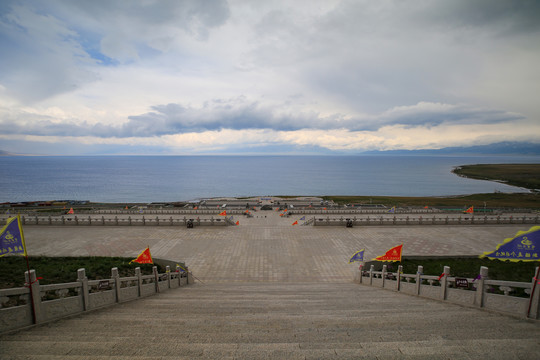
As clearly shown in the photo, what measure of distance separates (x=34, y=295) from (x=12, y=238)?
1.76 metres

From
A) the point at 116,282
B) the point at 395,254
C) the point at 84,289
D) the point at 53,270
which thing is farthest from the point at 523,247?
the point at 53,270

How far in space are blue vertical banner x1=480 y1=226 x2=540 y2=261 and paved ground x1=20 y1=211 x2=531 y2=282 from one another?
10850 mm

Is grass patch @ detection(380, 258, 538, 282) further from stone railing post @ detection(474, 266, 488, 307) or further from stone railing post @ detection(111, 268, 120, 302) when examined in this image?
stone railing post @ detection(111, 268, 120, 302)

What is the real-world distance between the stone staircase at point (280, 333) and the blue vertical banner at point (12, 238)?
2250mm

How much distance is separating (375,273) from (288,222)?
63.0ft

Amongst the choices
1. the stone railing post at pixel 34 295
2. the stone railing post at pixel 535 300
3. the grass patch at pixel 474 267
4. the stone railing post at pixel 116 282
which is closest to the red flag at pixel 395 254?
the grass patch at pixel 474 267

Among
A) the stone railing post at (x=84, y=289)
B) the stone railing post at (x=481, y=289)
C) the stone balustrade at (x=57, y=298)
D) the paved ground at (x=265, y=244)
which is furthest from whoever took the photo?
the paved ground at (x=265, y=244)

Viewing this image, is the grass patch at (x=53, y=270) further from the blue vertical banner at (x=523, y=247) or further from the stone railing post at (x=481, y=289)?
the blue vertical banner at (x=523, y=247)

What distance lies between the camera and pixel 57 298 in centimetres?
850

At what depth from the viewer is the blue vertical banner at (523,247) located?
808cm

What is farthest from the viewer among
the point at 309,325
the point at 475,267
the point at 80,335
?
the point at 475,267

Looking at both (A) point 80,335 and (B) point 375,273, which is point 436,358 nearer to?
(A) point 80,335

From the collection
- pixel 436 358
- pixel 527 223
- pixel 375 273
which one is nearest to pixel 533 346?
pixel 436 358

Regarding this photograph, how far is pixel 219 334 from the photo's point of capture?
6.84 metres
